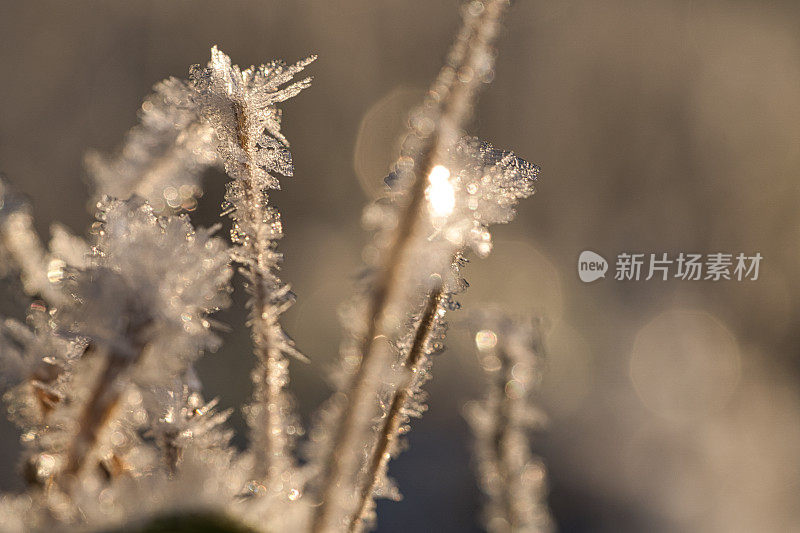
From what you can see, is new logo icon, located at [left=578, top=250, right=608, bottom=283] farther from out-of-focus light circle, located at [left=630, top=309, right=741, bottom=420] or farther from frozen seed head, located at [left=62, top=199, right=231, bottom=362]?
frozen seed head, located at [left=62, top=199, right=231, bottom=362]

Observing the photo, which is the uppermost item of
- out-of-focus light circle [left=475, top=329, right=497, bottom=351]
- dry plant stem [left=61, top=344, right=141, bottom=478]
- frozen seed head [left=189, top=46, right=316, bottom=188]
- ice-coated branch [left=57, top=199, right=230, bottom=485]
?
out-of-focus light circle [left=475, top=329, right=497, bottom=351]

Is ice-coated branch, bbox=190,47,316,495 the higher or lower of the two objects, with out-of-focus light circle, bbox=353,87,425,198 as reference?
lower

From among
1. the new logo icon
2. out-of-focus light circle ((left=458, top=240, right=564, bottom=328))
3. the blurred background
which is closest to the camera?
the new logo icon

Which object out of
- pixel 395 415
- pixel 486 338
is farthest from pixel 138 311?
pixel 486 338

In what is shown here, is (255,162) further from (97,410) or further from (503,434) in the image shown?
(503,434)

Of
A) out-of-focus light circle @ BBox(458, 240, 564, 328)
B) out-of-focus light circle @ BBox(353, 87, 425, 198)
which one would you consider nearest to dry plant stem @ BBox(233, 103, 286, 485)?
out-of-focus light circle @ BBox(353, 87, 425, 198)

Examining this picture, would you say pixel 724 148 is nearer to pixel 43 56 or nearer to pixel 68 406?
pixel 43 56

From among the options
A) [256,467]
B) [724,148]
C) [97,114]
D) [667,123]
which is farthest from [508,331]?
[724,148]
